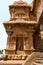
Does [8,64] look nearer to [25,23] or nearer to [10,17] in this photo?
[25,23]

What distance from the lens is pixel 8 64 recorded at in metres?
12.9

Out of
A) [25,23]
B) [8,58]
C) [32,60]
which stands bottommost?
[8,58]

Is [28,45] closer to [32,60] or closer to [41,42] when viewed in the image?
[41,42]

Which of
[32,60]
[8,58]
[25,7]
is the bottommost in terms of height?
[8,58]

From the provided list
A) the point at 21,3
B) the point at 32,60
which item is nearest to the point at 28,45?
the point at 21,3

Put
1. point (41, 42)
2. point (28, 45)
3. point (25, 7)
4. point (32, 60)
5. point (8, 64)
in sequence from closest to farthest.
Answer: point (32, 60)
point (8, 64)
point (28, 45)
point (41, 42)
point (25, 7)

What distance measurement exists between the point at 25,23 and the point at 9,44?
2.06 metres

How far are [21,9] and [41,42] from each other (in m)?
3.49

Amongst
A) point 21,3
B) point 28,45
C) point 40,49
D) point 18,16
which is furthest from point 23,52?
point 21,3

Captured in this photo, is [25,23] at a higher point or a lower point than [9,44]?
higher

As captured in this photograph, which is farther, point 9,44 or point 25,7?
point 25,7

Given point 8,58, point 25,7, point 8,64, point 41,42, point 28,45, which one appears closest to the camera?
point 8,64

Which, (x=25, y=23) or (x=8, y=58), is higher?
(x=25, y=23)

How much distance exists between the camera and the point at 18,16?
64.5 feet
